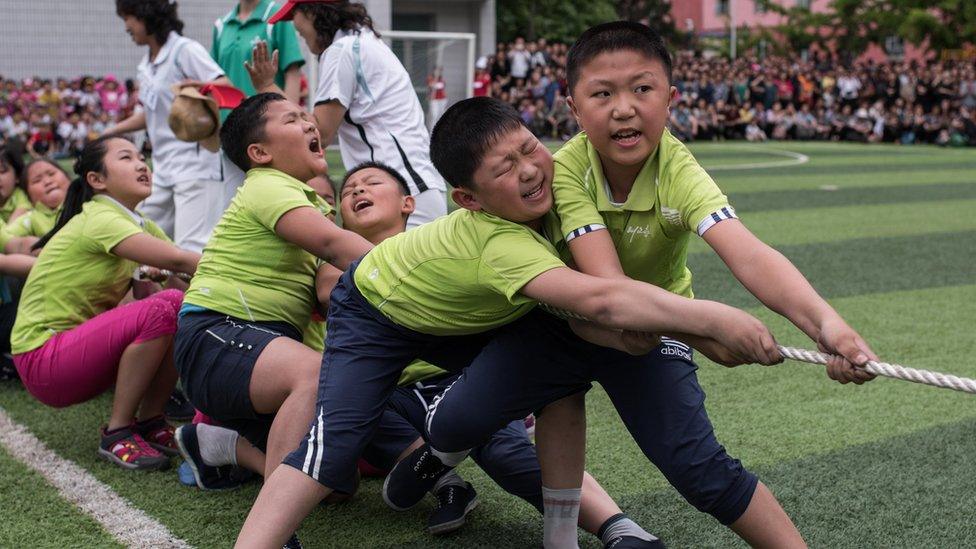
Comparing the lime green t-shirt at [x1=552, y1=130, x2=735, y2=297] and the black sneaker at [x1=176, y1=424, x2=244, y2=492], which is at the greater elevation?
the lime green t-shirt at [x1=552, y1=130, x2=735, y2=297]

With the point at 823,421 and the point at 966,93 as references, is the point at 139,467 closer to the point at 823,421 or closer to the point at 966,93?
the point at 823,421

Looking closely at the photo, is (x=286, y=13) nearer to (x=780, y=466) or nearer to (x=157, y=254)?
(x=157, y=254)

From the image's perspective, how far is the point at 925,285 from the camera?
7.55m

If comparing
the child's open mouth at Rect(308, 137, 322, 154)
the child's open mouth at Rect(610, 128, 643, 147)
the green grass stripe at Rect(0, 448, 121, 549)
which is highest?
the child's open mouth at Rect(610, 128, 643, 147)

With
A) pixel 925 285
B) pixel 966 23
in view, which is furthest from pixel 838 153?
pixel 966 23

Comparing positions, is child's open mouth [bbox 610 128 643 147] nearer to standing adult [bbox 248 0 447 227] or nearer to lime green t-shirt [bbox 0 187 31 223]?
standing adult [bbox 248 0 447 227]

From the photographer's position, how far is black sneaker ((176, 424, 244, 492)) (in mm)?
3820

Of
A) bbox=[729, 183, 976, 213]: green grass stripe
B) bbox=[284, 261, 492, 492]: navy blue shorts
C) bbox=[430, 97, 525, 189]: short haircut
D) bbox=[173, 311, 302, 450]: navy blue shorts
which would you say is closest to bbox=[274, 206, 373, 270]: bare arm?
bbox=[284, 261, 492, 492]: navy blue shorts

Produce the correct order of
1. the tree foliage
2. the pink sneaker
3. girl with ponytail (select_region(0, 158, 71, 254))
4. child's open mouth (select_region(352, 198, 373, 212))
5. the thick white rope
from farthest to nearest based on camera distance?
the tree foliage < girl with ponytail (select_region(0, 158, 71, 254)) < the pink sneaker < child's open mouth (select_region(352, 198, 373, 212)) < the thick white rope

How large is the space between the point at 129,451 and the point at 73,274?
79cm

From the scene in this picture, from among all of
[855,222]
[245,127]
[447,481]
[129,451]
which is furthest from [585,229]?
[855,222]

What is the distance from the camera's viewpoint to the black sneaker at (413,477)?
3391mm

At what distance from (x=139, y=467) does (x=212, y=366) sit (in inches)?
31.8

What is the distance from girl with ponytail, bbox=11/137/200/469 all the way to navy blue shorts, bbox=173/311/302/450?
1.82 feet
